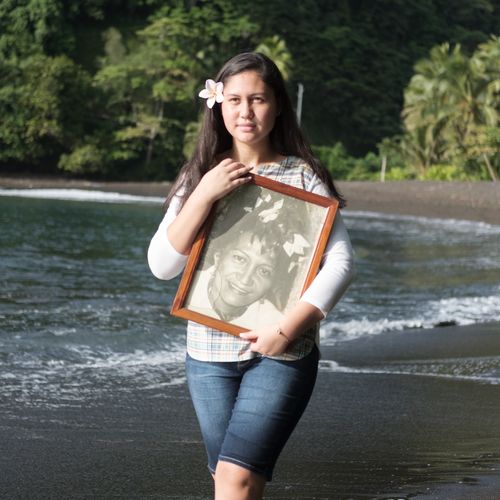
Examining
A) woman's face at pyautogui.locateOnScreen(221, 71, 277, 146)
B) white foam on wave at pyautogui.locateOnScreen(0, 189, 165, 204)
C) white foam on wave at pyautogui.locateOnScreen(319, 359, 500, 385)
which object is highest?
woman's face at pyautogui.locateOnScreen(221, 71, 277, 146)

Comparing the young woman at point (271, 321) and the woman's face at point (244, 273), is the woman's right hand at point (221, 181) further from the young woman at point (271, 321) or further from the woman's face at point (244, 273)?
the woman's face at point (244, 273)

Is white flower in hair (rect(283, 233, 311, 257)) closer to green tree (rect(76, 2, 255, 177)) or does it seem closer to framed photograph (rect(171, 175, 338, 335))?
framed photograph (rect(171, 175, 338, 335))

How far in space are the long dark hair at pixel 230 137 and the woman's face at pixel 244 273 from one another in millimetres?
197

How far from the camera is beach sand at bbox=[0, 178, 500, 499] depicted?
3730 millimetres

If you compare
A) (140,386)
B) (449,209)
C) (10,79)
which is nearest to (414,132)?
(449,209)

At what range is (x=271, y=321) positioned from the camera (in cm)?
239

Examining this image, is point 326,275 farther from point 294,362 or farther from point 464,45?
point 464,45

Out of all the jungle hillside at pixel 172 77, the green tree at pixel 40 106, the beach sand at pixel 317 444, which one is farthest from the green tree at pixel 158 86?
the beach sand at pixel 317 444

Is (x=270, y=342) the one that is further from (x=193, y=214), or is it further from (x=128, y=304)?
(x=128, y=304)

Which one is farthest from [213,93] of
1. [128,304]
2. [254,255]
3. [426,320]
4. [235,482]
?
[128,304]

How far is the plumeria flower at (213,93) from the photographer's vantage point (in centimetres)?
252

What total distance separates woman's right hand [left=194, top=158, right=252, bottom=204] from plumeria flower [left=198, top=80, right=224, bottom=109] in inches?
7.5

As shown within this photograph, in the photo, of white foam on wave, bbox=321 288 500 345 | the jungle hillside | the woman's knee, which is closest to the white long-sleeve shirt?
the woman's knee

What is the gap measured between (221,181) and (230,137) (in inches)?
10.7
